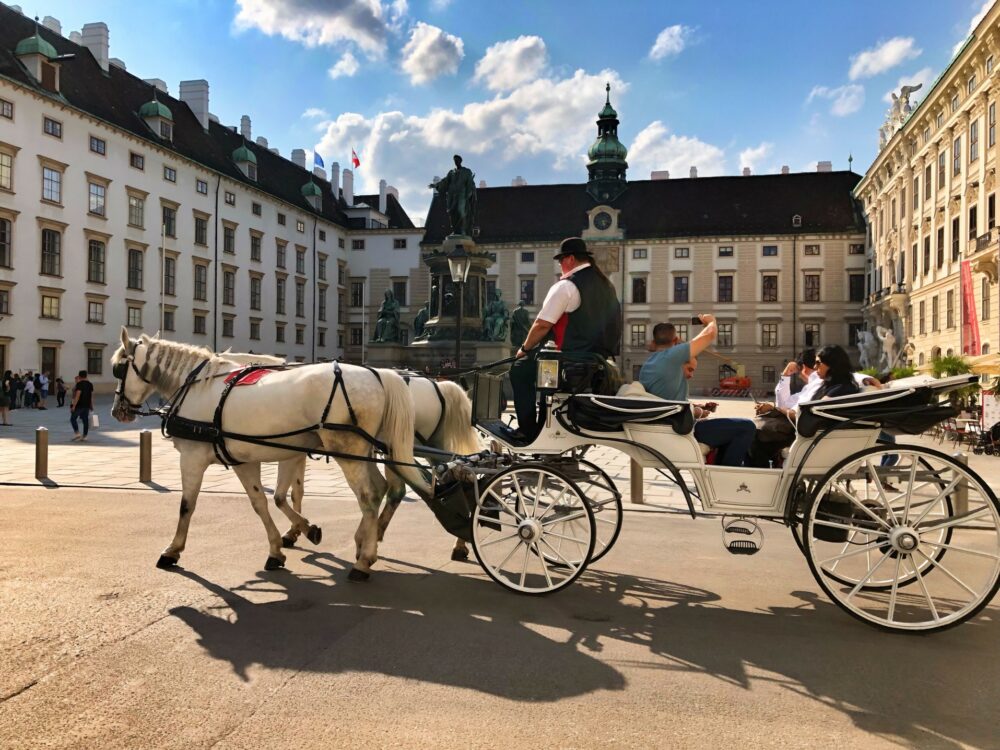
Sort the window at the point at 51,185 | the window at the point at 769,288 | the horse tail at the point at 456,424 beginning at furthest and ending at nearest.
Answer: the window at the point at 769,288
the window at the point at 51,185
the horse tail at the point at 456,424

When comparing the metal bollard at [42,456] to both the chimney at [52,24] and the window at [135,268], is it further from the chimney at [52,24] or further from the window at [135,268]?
the chimney at [52,24]

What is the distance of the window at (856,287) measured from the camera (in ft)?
198

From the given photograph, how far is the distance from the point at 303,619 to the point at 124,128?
44341mm

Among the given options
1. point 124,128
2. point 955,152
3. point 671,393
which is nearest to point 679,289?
point 955,152

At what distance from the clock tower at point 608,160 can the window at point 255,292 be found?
30.9 m

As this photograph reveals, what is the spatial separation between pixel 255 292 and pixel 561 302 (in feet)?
169

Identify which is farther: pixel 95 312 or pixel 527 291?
pixel 527 291

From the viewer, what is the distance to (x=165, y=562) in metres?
6.27

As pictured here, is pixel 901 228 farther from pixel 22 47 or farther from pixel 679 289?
pixel 22 47

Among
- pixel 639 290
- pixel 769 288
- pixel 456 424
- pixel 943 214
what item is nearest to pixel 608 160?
pixel 639 290

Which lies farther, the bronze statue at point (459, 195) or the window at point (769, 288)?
the window at point (769, 288)

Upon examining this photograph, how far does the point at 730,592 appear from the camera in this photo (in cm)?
585

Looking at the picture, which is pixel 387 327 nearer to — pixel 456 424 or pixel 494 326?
pixel 494 326

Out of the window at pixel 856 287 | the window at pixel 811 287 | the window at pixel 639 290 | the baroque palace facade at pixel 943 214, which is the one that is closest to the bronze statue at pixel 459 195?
the baroque palace facade at pixel 943 214
